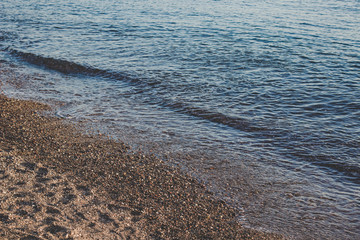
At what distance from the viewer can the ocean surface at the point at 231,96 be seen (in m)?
6.62

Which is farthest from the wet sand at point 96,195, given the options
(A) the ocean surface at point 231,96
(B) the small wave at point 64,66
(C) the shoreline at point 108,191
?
(B) the small wave at point 64,66

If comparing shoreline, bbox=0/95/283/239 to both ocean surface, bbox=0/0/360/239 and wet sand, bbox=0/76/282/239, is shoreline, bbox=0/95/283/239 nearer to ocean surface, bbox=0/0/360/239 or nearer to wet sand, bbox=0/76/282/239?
wet sand, bbox=0/76/282/239

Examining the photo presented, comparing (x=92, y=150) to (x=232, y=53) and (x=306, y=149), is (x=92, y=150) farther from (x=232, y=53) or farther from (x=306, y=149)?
(x=232, y=53)

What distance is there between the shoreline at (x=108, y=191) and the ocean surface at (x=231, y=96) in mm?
454

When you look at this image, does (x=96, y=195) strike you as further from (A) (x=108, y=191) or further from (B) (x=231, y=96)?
(B) (x=231, y=96)

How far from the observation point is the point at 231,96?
1175cm

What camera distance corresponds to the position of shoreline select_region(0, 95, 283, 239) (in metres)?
5.16

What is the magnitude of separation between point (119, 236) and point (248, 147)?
4.28 meters

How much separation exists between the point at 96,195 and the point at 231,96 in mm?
6933

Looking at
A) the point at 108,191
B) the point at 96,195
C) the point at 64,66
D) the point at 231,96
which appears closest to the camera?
the point at 96,195

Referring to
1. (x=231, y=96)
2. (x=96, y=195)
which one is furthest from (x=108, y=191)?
(x=231, y=96)

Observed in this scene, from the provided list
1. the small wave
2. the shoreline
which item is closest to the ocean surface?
the small wave

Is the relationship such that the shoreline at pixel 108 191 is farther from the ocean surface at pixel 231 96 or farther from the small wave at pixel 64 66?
the small wave at pixel 64 66

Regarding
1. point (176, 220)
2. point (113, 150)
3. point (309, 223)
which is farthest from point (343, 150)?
point (113, 150)
